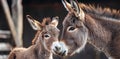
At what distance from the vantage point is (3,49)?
36.6 ft

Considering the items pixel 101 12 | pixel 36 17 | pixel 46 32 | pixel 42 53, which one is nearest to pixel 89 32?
pixel 101 12

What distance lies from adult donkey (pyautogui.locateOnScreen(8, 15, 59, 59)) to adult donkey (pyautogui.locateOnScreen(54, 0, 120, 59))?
765mm

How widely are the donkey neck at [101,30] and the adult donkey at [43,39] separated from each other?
33.7 inches

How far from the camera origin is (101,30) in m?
6.37

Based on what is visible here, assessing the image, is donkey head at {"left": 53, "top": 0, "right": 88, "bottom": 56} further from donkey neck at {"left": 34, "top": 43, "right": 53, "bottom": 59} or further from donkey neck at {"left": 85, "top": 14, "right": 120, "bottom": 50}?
donkey neck at {"left": 34, "top": 43, "right": 53, "bottom": 59}

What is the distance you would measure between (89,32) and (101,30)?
148 millimetres

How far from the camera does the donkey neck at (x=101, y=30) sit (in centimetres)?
Result: 634

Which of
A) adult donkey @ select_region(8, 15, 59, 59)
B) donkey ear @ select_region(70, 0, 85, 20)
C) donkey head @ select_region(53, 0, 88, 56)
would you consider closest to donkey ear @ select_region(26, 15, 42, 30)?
adult donkey @ select_region(8, 15, 59, 59)

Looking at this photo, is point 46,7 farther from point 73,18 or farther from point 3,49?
point 73,18

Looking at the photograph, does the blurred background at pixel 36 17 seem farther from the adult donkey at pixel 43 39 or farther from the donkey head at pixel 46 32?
the donkey head at pixel 46 32

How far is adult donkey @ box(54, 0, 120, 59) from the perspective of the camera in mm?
6316

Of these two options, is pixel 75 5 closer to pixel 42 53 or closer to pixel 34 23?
pixel 34 23

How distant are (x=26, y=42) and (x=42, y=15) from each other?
87cm

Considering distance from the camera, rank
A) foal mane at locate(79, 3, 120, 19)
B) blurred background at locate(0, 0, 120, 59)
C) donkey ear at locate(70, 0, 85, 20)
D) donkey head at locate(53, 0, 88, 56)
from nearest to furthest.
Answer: donkey ear at locate(70, 0, 85, 20), donkey head at locate(53, 0, 88, 56), foal mane at locate(79, 3, 120, 19), blurred background at locate(0, 0, 120, 59)
